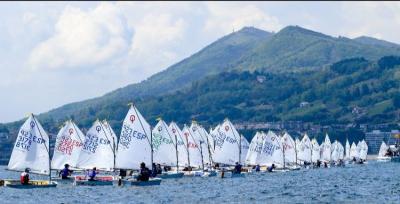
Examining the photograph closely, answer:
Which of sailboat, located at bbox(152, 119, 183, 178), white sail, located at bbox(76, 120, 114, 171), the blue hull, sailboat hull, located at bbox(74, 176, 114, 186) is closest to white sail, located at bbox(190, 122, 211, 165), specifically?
sailboat, located at bbox(152, 119, 183, 178)

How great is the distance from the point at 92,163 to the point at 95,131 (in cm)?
434

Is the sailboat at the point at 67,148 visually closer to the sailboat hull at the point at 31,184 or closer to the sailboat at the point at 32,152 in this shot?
the sailboat at the point at 32,152

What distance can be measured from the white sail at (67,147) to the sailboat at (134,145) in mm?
11292

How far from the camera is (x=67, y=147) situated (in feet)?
418

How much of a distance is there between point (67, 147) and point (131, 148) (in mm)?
15934

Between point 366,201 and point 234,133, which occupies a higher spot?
point 234,133

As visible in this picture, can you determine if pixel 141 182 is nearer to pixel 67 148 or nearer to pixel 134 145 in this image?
pixel 134 145

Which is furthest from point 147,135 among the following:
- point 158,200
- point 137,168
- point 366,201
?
point 366,201

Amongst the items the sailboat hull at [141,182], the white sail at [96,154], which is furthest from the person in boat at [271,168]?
the sailboat hull at [141,182]

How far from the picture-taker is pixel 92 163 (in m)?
121

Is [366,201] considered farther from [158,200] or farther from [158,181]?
[158,181]

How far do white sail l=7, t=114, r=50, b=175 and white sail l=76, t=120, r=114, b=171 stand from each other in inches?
359

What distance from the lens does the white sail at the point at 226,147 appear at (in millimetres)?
150712

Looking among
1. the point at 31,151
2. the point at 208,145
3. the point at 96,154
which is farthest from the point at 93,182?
the point at 208,145
